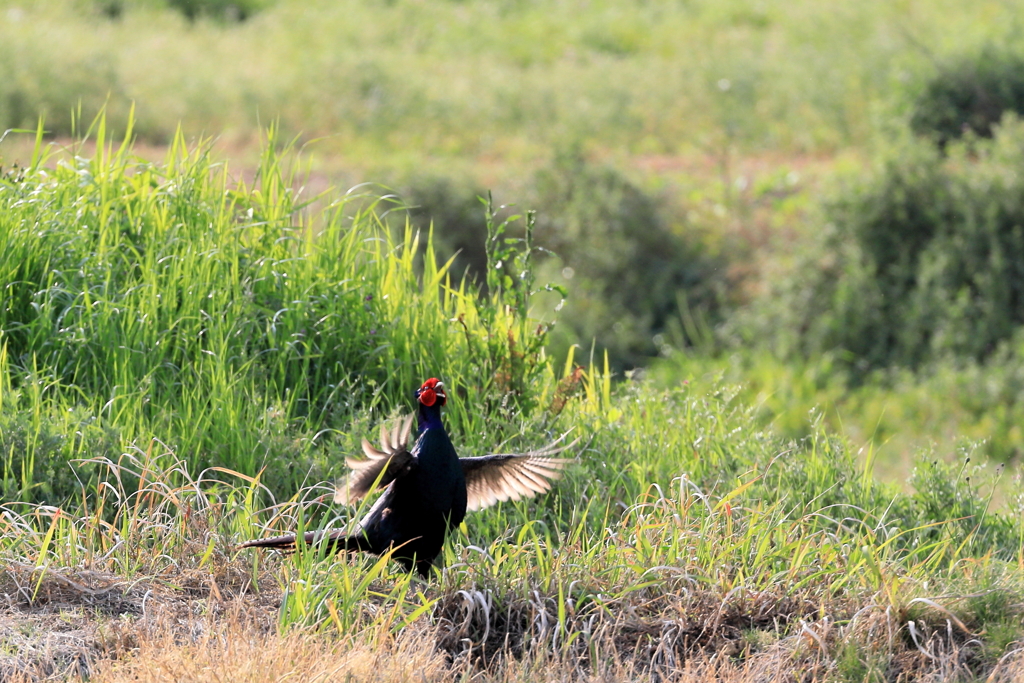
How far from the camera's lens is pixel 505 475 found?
3.73 m

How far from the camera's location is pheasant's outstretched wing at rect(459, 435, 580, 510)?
142 inches

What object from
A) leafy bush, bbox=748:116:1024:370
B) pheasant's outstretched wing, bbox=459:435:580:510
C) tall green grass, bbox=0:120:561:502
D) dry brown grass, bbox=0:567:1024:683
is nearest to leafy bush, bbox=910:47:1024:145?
leafy bush, bbox=748:116:1024:370

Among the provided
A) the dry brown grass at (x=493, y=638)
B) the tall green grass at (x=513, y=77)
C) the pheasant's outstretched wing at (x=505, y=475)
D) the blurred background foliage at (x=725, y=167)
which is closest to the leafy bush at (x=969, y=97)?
the blurred background foliage at (x=725, y=167)

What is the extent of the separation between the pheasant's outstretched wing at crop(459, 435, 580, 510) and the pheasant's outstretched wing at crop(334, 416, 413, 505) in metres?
0.22

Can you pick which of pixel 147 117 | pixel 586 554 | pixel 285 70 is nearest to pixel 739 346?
pixel 586 554

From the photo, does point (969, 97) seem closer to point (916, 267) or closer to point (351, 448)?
point (916, 267)

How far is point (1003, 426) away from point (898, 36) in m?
6.99

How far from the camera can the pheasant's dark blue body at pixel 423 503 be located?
3.38 meters

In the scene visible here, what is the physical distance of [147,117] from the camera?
1362 cm

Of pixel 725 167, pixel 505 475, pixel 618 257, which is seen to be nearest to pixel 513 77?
pixel 725 167

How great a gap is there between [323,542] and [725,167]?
30.3 ft

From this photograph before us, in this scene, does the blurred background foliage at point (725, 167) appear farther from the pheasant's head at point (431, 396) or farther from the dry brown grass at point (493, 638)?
the pheasant's head at point (431, 396)

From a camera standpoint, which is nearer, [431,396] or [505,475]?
[431,396]

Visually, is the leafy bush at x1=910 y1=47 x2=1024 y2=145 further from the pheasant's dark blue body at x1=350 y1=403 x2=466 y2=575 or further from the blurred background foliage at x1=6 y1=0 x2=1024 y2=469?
the pheasant's dark blue body at x1=350 y1=403 x2=466 y2=575
